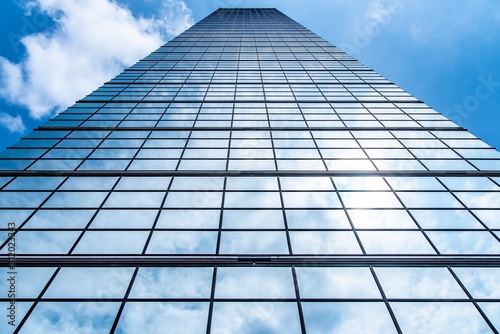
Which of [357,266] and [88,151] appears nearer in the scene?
[357,266]

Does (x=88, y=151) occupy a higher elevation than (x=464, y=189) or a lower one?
lower

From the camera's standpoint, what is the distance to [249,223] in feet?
30.2

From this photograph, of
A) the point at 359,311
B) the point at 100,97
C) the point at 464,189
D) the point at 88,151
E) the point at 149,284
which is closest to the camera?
the point at 359,311

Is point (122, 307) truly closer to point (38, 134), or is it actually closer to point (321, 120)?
point (38, 134)

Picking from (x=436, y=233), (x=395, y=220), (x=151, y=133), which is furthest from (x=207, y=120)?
(x=436, y=233)

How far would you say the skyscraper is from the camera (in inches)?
264

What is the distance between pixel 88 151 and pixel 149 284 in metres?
8.65

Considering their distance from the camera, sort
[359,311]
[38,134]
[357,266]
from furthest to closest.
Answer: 1. [38,134]
2. [357,266]
3. [359,311]

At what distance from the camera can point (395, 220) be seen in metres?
9.45

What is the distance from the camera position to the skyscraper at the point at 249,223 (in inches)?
264

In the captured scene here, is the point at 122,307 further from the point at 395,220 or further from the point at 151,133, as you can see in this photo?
the point at 151,133

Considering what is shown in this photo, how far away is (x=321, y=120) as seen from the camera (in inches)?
679

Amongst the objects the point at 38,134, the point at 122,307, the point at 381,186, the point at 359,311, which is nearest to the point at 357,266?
the point at 359,311

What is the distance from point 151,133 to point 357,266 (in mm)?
11557
